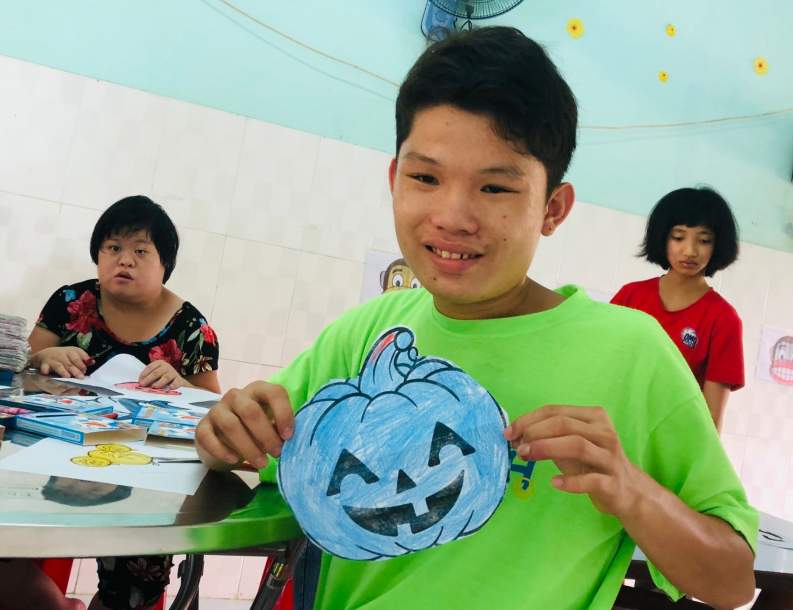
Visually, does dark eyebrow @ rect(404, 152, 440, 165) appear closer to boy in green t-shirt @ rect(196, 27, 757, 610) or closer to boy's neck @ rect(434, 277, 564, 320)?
boy in green t-shirt @ rect(196, 27, 757, 610)

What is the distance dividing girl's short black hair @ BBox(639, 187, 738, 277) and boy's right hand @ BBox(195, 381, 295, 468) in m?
1.96

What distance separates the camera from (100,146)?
2494 mm

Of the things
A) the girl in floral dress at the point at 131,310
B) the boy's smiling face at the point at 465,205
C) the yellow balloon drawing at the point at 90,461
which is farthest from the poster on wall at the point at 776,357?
the yellow balloon drawing at the point at 90,461

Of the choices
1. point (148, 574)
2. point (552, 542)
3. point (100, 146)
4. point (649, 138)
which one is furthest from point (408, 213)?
point (649, 138)

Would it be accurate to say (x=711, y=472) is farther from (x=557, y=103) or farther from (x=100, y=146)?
(x=100, y=146)

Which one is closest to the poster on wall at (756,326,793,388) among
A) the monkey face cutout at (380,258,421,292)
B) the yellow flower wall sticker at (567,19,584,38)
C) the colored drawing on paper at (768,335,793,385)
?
the colored drawing on paper at (768,335,793,385)

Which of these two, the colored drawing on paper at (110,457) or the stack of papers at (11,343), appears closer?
the colored drawing on paper at (110,457)

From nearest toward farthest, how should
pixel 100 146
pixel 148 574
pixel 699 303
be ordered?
pixel 148 574 < pixel 699 303 < pixel 100 146

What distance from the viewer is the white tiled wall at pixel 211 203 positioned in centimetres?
242

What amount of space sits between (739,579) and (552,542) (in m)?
0.20

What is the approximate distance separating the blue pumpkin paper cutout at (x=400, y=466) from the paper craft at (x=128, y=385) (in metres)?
0.78

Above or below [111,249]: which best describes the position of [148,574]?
below

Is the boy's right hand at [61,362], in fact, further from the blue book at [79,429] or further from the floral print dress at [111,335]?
the blue book at [79,429]

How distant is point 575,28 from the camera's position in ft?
10.2
